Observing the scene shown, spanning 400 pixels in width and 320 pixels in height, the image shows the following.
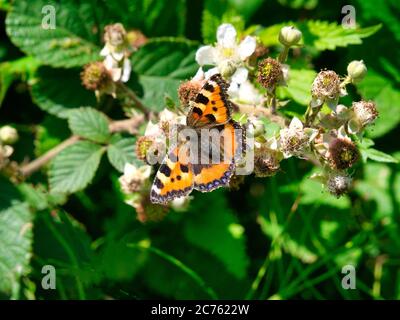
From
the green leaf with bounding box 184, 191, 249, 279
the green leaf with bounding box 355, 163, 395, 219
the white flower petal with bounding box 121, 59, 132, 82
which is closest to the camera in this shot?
the white flower petal with bounding box 121, 59, 132, 82

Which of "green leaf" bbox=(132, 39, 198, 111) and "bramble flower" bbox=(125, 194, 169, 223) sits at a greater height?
"green leaf" bbox=(132, 39, 198, 111)

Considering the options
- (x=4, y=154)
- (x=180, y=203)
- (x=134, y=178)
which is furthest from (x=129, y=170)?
(x=4, y=154)

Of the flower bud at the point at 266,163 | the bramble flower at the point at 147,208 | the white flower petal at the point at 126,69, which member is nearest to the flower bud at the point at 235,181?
the flower bud at the point at 266,163

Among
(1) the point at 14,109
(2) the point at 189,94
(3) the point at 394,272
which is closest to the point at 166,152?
(2) the point at 189,94

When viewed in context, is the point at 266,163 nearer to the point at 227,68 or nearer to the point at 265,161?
the point at 265,161

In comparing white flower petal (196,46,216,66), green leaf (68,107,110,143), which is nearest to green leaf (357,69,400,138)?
white flower petal (196,46,216,66)

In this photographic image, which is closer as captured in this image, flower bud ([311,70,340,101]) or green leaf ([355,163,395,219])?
flower bud ([311,70,340,101])

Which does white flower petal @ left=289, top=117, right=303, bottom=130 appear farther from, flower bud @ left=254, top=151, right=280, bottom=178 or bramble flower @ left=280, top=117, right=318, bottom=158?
flower bud @ left=254, top=151, right=280, bottom=178

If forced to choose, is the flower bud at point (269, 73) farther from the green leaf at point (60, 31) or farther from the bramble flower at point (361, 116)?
the green leaf at point (60, 31)
